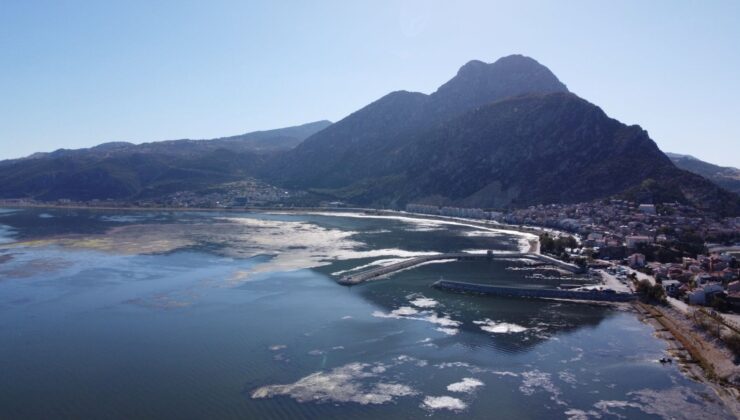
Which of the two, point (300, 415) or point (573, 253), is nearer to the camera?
point (300, 415)

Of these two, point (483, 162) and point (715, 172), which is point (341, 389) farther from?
point (715, 172)

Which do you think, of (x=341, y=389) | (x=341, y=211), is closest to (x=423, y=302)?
(x=341, y=389)

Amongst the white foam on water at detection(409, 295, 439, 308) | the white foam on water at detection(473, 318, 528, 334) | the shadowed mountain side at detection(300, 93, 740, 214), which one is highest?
the shadowed mountain side at detection(300, 93, 740, 214)

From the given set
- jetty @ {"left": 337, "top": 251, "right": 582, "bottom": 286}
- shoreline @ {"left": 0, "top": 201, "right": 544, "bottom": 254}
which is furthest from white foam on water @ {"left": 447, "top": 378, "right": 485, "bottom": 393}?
shoreline @ {"left": 0, "top": 201, "right": 544, "bottom": 254}

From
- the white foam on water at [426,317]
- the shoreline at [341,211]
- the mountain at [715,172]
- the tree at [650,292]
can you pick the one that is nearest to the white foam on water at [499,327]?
the white foam on water at [426,317]

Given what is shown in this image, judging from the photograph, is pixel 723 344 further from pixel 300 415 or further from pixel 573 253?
pixel 573 253

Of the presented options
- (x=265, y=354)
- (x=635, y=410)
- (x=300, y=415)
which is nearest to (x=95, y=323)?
(x=265, y=354)

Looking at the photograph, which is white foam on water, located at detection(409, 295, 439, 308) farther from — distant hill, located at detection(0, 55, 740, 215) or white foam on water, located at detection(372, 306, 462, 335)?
distant hill, located at detection(0, 55, 740, 215)
